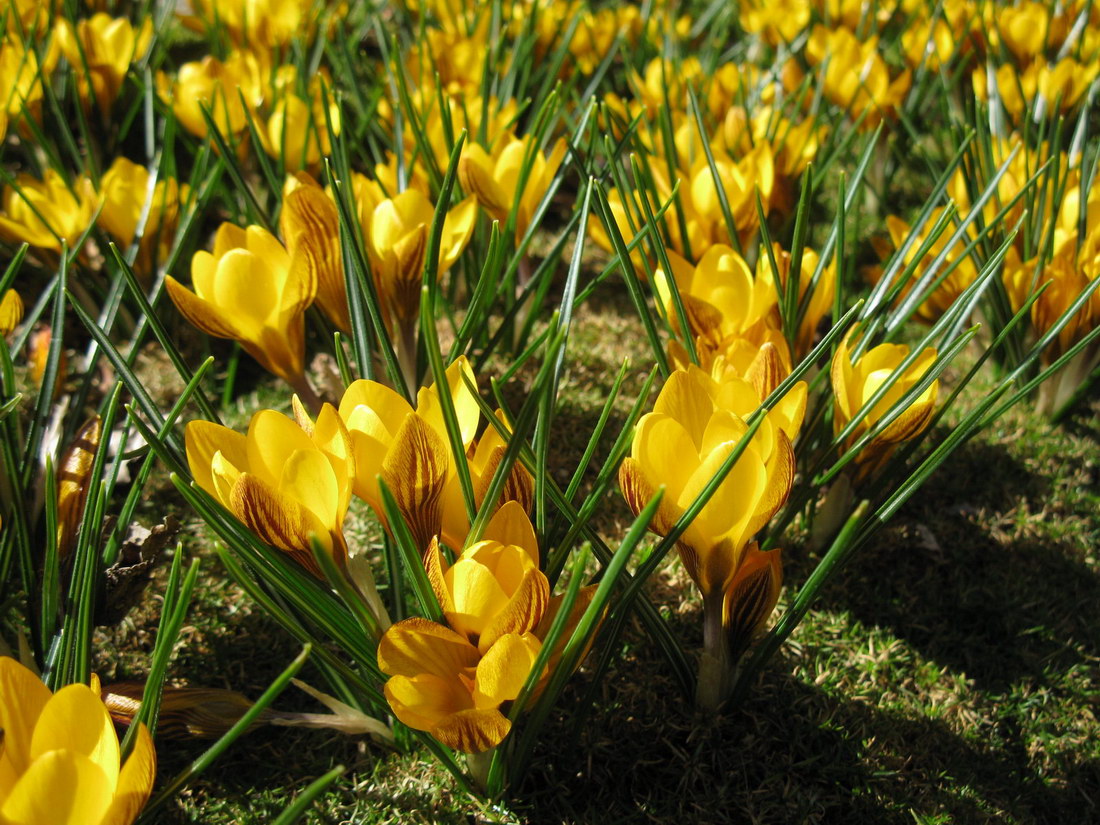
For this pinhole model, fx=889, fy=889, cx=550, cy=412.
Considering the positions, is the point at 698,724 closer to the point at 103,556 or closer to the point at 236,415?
the point at 103,556

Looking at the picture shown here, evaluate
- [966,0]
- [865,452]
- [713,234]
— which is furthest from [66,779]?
[966,0]

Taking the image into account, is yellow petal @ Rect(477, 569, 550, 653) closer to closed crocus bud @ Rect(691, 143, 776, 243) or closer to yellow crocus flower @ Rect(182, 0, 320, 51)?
closed crocus bud @ Rect(691, 143, 776, 243)

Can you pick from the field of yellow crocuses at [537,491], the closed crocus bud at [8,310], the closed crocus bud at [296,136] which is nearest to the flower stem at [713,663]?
the field of yellow crocuses at [537,491]

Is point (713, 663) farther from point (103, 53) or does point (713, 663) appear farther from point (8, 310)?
point (103, 53)

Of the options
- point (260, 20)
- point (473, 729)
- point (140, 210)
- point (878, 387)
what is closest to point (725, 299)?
point (878, 387)

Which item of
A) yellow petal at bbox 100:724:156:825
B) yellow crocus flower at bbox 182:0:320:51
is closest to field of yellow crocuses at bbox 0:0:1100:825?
yellow petal at bbox 100:724:156:825

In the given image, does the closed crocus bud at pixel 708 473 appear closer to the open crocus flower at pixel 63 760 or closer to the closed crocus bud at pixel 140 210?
the open crocus flower at pixel 63 760

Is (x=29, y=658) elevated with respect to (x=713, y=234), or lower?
lower
